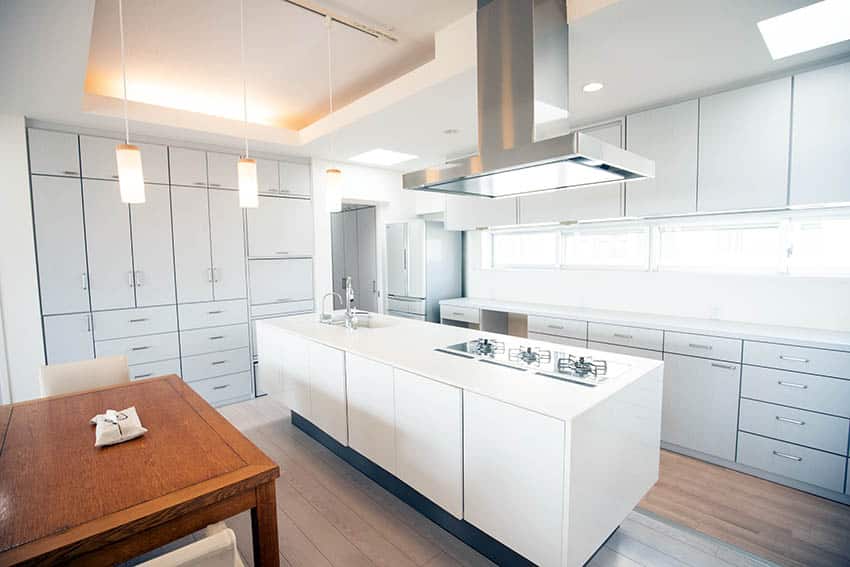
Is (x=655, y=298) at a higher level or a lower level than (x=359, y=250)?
lower

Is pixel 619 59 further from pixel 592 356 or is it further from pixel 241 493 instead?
pixel 241 493

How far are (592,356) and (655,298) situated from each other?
5.73 feet

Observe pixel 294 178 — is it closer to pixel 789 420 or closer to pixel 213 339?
pixel 213 339

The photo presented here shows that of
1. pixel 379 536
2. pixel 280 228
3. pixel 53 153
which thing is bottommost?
pixel 379 536

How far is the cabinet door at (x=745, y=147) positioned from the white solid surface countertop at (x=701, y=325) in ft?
2.75

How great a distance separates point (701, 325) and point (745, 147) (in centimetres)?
124

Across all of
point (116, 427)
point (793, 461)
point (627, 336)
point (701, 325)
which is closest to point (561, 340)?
point (627, 336)

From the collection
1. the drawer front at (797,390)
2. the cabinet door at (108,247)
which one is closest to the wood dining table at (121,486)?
the cabinet door at (108,247)

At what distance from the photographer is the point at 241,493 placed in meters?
1.30

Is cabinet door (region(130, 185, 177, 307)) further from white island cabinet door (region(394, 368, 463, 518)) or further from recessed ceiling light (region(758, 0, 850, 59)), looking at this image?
recessed ceiling light (region(758, 0, 850, 59))

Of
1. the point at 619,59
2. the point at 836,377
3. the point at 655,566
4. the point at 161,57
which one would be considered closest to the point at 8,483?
the point at 655,566

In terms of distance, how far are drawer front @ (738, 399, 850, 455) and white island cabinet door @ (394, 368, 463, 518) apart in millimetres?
2096

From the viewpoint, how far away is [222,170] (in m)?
4.01

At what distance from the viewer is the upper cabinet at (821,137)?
228 centimetres
